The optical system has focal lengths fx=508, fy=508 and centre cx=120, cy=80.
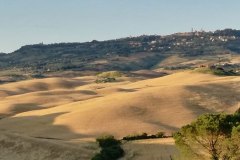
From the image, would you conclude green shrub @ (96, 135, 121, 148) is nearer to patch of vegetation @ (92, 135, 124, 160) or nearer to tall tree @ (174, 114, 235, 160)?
patch of vegetation @ (92, 135, 124, 160)

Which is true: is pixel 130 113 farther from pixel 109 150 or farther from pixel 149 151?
pixel 109 150

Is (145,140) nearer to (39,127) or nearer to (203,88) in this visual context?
(39,127)

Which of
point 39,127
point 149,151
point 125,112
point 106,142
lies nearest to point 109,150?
point 106,142

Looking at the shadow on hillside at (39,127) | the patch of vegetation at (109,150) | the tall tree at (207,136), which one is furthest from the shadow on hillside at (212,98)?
the tall tree at (207,136)

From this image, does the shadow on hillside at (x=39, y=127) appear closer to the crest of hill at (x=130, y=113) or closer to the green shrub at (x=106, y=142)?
the crest of hill at (x=130, y=113)

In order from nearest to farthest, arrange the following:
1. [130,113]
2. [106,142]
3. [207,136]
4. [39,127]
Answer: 1. [207,136]
2. [106,142]
3. [39,127]
4. [130,113]

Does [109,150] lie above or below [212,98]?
above

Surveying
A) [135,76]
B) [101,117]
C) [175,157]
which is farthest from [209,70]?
[175,157]
